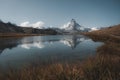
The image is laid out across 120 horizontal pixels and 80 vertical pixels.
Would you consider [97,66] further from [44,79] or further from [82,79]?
[44,79]

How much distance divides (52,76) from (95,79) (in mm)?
2148

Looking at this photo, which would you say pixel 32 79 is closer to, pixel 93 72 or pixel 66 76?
pixel 66 76

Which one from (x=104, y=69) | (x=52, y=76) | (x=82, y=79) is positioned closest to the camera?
(x=82, y=79)

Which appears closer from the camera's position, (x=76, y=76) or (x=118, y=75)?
(x=76, y=76)

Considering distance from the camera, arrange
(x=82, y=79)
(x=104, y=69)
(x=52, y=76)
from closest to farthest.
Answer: (x=82, y=79), (x=52, y=76), (x=104, y=69)

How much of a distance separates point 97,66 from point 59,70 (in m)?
2.45

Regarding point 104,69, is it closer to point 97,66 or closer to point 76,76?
point 97,66

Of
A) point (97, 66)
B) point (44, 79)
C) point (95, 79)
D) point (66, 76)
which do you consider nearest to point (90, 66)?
point (97, 66)

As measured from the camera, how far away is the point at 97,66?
31.8 feet

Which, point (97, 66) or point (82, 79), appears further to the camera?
point (97, 66)


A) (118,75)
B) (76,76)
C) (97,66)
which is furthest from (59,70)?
(118,75)

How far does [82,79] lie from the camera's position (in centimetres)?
773

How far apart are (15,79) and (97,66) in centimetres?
472

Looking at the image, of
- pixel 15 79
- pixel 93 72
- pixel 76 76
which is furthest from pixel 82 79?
pixel 15 79
